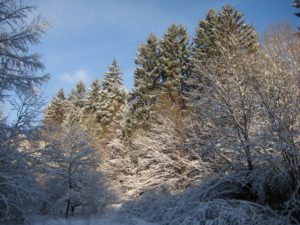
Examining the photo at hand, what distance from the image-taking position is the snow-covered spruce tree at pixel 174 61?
2298 cm

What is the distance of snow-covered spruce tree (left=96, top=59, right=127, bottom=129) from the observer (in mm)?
29502

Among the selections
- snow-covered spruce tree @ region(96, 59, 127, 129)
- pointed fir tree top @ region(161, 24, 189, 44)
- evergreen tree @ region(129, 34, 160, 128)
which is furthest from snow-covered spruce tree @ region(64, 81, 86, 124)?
pointed fir tree top @ region(161, 24, 189, 44)

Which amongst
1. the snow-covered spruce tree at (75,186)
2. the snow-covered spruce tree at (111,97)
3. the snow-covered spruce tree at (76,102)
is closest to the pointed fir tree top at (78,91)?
the snow-covered spruce tree at (76,102)

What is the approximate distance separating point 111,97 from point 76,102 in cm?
837

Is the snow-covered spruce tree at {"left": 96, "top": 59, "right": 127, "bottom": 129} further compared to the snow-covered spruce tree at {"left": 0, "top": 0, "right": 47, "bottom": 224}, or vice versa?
the snow-covered spruce tree at {"left": 96, "top": 59, "right": 127, "bottom": 129}

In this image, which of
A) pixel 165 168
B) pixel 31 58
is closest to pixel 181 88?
pixel 165 168

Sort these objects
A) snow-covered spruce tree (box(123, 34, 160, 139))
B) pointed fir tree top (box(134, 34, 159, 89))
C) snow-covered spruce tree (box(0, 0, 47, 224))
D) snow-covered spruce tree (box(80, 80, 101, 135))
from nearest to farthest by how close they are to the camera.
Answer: snow-covered spruce tree (box(0, 0, 47, 224)) < snow-covered spruce tree (box(123, 34, 160, 139)) < pointed fir tree top (box(134, 34, 159, 89)) < snow-covered spruce tree (box(80, 80, 101, 135))

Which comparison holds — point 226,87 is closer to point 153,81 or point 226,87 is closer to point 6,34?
point 6,34

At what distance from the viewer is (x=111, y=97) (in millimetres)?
30016

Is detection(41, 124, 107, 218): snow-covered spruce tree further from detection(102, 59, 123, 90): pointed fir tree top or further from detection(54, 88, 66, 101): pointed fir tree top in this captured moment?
detection(54, 88, 66, 101): pointed fir tree top

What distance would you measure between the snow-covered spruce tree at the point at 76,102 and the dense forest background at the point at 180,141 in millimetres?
7712

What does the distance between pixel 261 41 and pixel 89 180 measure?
11.8 m

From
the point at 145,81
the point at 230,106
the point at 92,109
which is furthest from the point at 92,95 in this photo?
the point at 230,106

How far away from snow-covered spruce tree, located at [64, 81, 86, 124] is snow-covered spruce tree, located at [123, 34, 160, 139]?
8.35 metres
